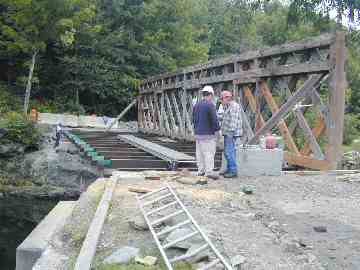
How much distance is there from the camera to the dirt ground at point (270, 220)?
5195 mm

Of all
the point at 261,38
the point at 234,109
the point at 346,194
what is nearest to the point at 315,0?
the point at 234,109

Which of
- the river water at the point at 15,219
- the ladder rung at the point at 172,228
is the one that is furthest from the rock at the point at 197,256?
the river water at the point at 15,219

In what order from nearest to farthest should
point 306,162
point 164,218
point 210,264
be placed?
point 210,264 < point 164,218 < point 306,162

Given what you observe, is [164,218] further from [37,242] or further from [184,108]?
[184,108]

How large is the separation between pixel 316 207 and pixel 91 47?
88.4 ft

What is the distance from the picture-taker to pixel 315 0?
14094 mm

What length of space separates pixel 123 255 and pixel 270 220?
231 cm

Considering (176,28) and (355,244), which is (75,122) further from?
(355,244)

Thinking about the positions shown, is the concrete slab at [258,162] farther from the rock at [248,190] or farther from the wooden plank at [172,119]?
the wooden plank at [172,119]

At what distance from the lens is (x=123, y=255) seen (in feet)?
16.6

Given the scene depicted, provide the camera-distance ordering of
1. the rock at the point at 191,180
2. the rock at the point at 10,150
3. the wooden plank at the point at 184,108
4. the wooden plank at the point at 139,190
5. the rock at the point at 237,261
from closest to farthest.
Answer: the rock at the point at 237,261 < the wooden plank at the point at 139,190 < the rock at the point at 191,180 < the wooden plank at the point at 184,108 < the rock at the point at 10,150

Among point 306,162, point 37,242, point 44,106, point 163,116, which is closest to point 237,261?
A: point 37,242

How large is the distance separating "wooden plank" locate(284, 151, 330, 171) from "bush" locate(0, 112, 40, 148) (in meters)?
12.4

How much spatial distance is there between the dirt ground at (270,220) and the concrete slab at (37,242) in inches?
28.4
